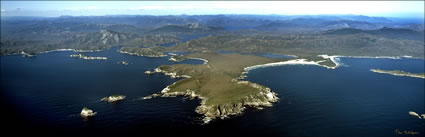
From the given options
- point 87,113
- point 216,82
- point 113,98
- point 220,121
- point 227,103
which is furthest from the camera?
point 216,82

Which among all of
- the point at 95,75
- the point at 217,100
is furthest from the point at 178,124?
the point at 95,75

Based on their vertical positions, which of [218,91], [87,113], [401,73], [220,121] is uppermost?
[401,73]

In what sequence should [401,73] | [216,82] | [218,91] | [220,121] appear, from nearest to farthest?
[220,121] < [218,91] < [216,82] < [401,73]

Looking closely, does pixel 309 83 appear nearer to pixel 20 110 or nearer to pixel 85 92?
pixel 85 92

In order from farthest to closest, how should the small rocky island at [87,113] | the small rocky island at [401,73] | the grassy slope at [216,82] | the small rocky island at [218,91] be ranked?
1. the small rocky island at [401,73]
2. the grassy slope at [216,82]
3. the small rocky island at [218,91]
4. the small rocky island at [87,113]

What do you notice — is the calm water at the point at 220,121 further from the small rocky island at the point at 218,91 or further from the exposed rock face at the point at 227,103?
the small rocky island at the point at 218,91

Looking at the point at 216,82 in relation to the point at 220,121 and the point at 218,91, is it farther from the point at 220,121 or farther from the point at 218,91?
the point at 220,121

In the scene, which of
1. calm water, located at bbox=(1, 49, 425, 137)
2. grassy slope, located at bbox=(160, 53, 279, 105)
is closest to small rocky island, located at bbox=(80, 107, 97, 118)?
calm water, located at bbox=(1, 49, 425, 137)

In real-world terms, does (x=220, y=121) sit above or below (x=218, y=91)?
below

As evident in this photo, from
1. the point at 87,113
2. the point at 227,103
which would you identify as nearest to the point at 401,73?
the point at 227,103

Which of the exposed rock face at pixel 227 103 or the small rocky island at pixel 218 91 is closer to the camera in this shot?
the exposed rock face at pixel 227 103

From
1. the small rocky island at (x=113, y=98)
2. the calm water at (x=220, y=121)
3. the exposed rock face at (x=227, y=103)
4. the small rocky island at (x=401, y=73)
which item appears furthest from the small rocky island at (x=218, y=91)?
the small rocky island at (x=401, y=73)
